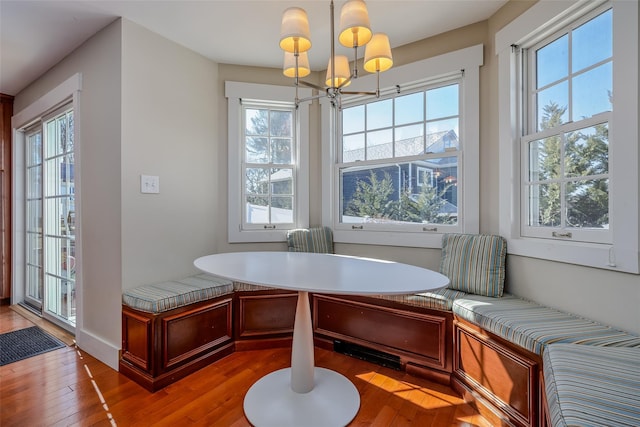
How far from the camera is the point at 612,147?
1.42 metres

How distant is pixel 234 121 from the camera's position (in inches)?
108

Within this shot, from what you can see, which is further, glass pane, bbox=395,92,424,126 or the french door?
the french door

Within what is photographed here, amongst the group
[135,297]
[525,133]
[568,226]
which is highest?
[525,133]

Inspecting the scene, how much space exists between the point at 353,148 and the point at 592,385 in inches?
89.2

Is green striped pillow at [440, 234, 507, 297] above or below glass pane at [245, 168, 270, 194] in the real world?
below

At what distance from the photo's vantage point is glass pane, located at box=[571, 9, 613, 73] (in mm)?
1499

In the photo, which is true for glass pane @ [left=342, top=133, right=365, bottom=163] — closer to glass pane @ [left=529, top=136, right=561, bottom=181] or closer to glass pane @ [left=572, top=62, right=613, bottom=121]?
glass pane @ [left=529, top=136, right=561, bottom=181]

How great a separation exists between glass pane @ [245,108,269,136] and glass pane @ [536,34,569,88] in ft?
7.08

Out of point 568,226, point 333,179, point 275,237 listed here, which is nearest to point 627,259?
point 568,226

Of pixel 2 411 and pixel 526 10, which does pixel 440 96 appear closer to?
pixel 526 10

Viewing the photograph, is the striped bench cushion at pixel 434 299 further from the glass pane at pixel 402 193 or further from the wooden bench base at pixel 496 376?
the glass pane at pixel 402 193

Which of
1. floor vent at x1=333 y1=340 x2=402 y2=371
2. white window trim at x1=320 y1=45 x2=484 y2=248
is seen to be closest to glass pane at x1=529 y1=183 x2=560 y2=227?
white window trim at x1=320 y1=45 x2=484 y2=248

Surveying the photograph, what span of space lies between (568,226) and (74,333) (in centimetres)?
387

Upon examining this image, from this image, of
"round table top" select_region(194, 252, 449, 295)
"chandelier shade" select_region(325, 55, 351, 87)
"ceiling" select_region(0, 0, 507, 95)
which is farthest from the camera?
"ceiling" select_region(0, 0, 507, 95)
